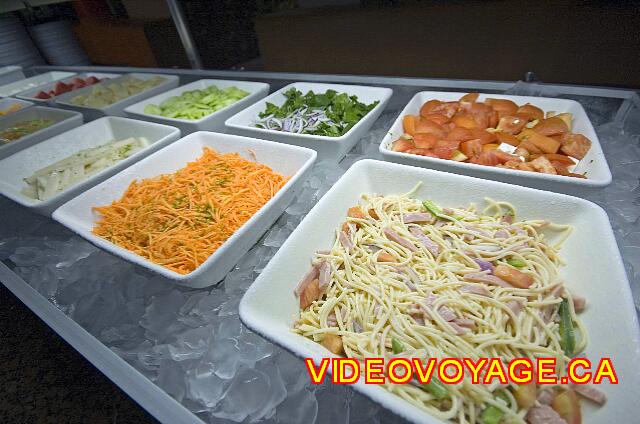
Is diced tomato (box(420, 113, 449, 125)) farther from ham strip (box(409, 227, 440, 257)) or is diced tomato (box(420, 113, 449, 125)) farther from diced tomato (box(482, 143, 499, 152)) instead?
ham strip (box(409, 227, 440, 257))

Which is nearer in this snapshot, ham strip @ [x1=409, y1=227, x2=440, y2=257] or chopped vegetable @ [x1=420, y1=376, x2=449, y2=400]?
chopped vegetable @ [x1=420, y1=376, x2=449, y2=400]

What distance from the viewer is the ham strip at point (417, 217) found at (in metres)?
1.12

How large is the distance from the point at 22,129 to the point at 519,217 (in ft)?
9.59

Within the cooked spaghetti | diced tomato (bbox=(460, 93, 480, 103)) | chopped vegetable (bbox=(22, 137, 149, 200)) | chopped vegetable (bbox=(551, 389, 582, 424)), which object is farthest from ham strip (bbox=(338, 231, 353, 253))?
chopped vegetable (bbox=(22, 137, 149, 200))

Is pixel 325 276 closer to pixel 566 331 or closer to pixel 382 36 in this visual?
pixel 566 331

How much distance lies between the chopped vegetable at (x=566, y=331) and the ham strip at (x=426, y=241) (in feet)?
1.09

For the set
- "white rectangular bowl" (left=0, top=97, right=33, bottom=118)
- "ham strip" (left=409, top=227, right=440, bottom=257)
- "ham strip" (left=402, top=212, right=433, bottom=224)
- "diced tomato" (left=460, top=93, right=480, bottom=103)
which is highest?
"white rectangular bowl" (left=0, top=97, right=33, bottom=118)

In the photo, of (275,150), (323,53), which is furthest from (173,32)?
(275,150)

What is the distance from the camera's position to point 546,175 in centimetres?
105

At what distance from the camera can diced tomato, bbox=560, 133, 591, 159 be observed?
3.92ft

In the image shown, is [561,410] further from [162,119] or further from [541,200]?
[162,119]

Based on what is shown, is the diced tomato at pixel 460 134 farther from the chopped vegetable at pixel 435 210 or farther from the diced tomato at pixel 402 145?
the chopped vegetable at pixel 435 210

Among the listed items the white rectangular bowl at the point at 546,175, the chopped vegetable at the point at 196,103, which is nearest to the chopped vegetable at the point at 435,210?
the white rectangular bowl at the point at 546,175

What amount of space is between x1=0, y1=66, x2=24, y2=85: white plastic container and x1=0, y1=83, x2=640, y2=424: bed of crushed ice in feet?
9.24
